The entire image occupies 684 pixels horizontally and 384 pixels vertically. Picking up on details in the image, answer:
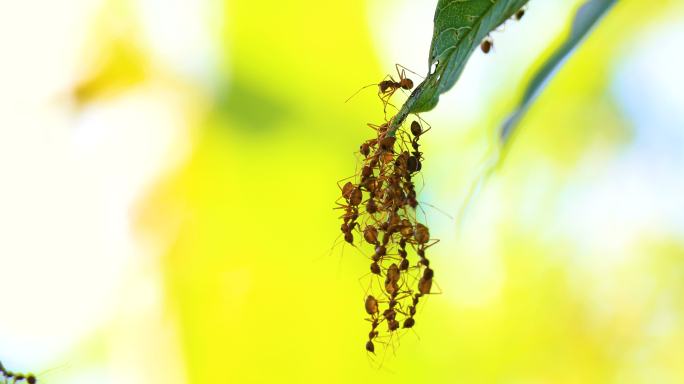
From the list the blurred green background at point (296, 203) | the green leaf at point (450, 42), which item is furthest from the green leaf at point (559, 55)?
the blurred green background at point (296, 203)

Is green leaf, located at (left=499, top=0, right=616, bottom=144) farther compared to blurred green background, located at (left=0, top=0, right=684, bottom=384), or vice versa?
blurred green background, located at (left=0, top=0, right=684, bottom=384)

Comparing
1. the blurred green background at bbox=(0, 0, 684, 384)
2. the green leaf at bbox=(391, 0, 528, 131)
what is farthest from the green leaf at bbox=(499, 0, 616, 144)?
the blurred green background at bbox=(0, 0, 684, 384)

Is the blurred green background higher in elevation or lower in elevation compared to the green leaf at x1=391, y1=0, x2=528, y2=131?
higher

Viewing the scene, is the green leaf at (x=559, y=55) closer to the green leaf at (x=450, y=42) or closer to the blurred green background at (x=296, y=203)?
the green leaf at (x=450, y=42)

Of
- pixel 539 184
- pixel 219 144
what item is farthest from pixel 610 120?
pixel 219 144

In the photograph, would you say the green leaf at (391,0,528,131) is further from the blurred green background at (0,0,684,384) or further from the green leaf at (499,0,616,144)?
the blurred green background at (0,0,684,384)

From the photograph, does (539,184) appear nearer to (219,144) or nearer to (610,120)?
(610,120)
